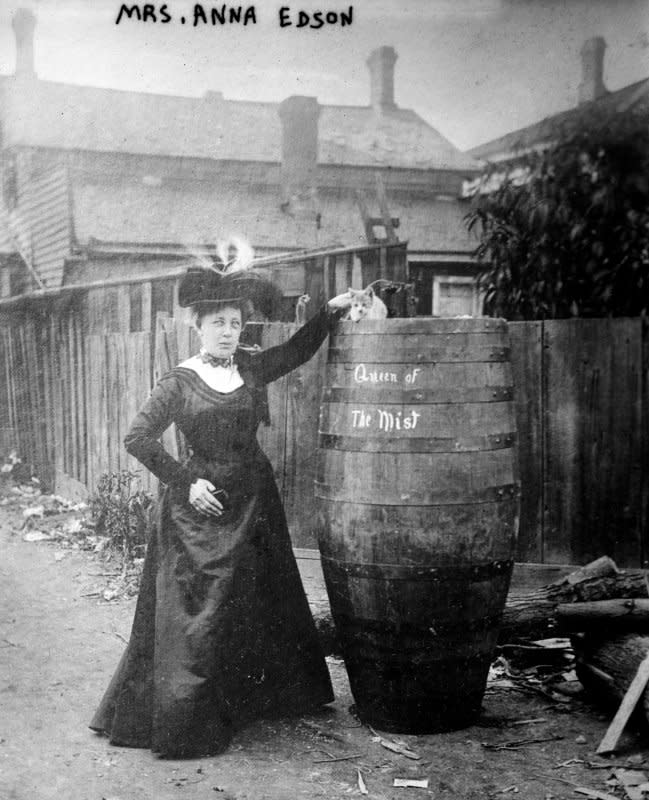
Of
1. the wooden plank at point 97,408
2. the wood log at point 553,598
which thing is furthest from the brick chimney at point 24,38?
the wood log at point 553,598

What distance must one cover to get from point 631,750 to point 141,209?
784 centimetres

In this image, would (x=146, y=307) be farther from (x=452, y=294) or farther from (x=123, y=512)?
(x=452, y=294)

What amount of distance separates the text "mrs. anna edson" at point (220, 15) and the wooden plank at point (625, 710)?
2.78 metres

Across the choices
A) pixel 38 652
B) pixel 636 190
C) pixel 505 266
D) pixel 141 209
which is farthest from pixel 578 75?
pixel 141 209

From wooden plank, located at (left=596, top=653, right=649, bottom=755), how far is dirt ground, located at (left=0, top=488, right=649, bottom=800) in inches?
2.0

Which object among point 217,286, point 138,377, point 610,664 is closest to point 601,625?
point 610,664

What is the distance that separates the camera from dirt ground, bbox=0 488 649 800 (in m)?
2.89

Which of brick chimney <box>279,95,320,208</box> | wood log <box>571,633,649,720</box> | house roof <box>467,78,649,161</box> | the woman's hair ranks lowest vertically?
wood log <box>571,633,649,720</box>

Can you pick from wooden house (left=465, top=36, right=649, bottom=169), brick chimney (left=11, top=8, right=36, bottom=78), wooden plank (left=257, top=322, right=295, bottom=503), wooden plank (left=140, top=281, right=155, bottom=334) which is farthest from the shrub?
wooden house (left=465, top=36, right=649, bottom=169)

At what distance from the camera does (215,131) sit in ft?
29.8

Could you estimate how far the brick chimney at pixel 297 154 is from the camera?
9.01 meters

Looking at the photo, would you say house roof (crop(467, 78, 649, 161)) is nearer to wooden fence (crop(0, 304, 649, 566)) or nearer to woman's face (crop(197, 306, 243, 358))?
wooden fence (crop(0, 304, 649, 566))

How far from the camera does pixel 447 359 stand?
3.17 metres

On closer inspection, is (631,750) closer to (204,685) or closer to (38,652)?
(204,685)
